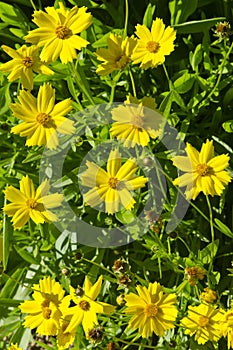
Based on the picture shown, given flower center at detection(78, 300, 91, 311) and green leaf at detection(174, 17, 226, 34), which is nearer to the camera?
flower center at detection(78, 300, 91, 311)

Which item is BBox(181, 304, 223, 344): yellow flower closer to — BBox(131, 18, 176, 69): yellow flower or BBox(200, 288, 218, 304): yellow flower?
BBox(200, 288, 218, 304): yellow flower

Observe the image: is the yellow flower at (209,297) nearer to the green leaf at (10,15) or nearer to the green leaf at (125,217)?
the green leaf at (125,217)

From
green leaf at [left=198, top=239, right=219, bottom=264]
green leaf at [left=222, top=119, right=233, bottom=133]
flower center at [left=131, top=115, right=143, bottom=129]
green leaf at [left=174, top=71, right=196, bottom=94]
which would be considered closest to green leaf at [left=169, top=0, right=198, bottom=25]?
green leaf at [left=174, top=71, right=196, bottom=94]

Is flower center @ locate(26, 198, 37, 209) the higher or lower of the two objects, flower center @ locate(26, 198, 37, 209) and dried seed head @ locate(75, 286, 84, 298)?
the higher

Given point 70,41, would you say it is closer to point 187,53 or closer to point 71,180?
point 71,180

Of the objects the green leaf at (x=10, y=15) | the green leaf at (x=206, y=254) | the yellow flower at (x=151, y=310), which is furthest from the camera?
the green leaf at (x=10, y=15)

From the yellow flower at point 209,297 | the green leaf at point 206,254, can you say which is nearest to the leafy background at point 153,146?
the green leaf at point 206,254
